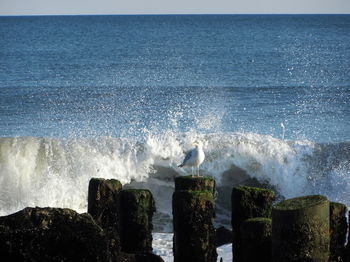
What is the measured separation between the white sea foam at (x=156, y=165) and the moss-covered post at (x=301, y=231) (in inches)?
325

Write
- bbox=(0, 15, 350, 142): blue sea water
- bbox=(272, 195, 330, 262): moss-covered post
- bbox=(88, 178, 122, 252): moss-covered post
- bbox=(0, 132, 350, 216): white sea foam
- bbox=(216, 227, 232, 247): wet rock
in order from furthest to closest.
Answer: bbox=(0, 15, 350, 142): blue sea water
bbox=(0, 132, 350, 216): white sea foam
bbox=(216, 227, 232, 247): wet rock
bbox=(88, 178, 122, 252): moss-covered post
bbox=(272, 195, 330, 262): moss-covered post

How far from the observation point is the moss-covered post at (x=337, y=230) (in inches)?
261

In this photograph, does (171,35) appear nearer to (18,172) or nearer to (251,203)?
(18,172)

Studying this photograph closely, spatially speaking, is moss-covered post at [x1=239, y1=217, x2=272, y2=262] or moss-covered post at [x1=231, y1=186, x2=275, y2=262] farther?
moss-covered post at [x1=231, y1=186, x2=275, y2=262]

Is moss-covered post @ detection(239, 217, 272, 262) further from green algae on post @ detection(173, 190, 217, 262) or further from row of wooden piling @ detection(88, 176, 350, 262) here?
green algae on post @ detection(173, 190, 217, 262)

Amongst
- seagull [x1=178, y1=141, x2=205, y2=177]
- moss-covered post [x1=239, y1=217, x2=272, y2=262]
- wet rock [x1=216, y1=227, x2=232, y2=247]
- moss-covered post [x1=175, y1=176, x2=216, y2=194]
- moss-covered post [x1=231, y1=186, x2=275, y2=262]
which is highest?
seagull [x1=178, y1=141, x2=205, y2=177]

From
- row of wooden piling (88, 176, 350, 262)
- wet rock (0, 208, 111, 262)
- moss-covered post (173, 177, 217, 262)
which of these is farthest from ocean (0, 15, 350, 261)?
wet rock (0, 208, 111, 262)

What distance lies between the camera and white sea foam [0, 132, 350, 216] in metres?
15.0

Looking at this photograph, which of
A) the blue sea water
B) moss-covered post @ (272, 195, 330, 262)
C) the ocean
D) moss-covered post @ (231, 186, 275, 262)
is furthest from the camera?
the blue sea water

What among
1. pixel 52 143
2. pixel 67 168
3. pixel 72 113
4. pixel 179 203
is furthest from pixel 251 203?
pixel 72 113

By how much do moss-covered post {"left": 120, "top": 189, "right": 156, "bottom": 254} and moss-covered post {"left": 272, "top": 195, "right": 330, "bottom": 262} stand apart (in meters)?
1.60

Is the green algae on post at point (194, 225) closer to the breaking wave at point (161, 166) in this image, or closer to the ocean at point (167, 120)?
the ocean at point (167, 120)

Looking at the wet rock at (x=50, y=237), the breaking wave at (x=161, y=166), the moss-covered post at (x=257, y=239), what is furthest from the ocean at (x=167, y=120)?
the wet rock at (x=50, y=237)

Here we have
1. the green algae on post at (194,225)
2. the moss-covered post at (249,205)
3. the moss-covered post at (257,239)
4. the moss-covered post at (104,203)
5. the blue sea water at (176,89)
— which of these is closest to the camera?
the moss-covered post at (257,239)
